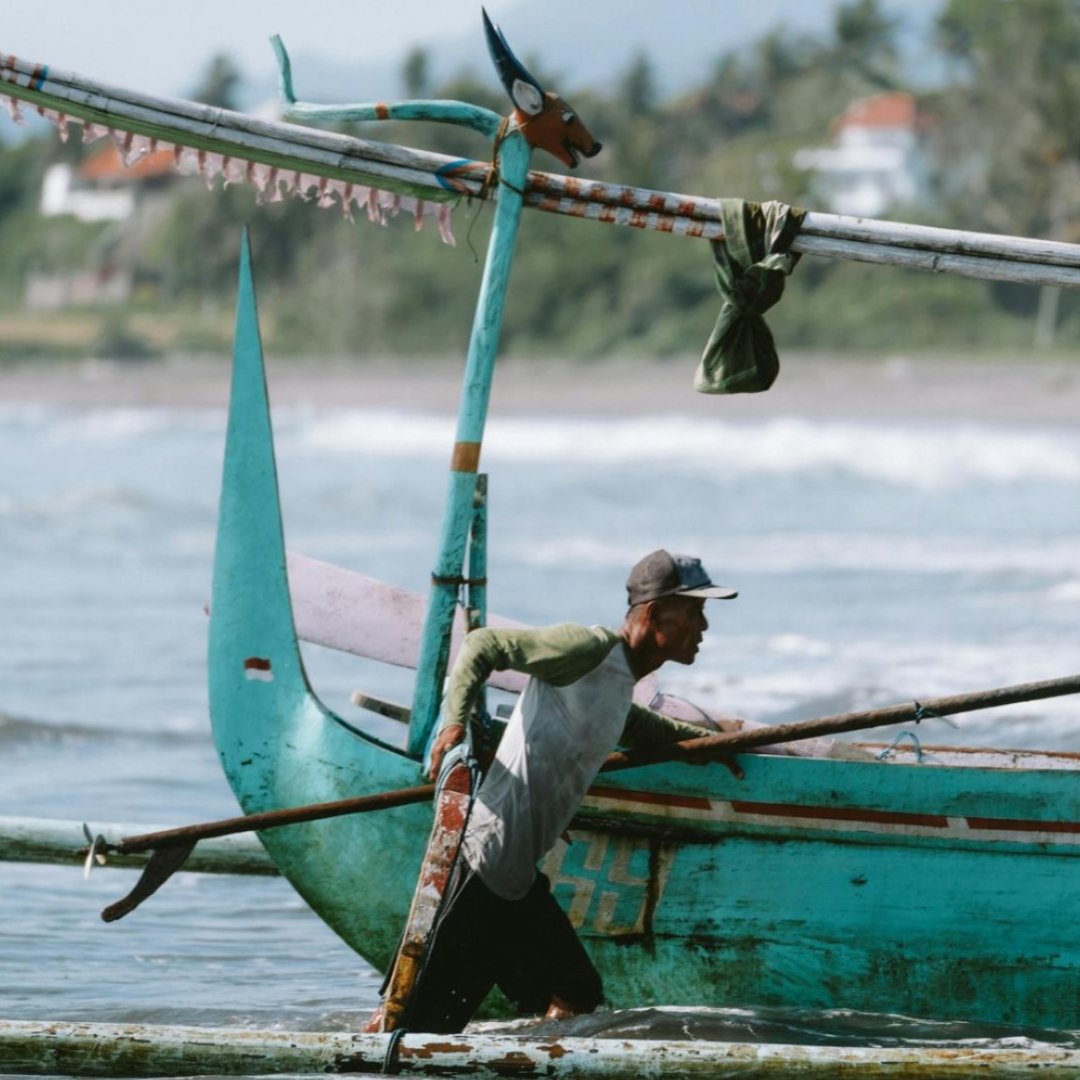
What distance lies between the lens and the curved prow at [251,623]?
5691 mm

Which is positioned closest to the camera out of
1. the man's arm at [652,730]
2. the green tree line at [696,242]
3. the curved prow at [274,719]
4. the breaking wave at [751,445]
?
the man's arm at [652,730]

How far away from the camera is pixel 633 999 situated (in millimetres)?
5676

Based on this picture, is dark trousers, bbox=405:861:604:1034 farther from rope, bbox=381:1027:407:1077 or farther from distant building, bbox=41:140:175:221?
distant building, bbox=41:140:175:221

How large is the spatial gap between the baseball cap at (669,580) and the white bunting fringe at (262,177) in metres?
1.31

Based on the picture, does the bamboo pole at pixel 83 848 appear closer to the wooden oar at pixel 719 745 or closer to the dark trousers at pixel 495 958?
the wooden oar at pixel 719 745

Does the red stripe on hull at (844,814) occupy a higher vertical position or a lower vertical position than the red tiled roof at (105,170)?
lower

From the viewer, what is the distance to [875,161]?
6650 cm

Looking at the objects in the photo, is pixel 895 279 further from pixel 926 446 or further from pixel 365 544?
pixel 365 544

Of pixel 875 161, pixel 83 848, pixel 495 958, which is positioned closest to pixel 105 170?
pixel 875 161

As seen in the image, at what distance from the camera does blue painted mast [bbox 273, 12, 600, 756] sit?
5344mm

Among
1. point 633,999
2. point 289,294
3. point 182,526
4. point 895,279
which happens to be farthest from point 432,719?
point 289,294

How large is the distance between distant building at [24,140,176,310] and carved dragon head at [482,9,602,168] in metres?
74.8

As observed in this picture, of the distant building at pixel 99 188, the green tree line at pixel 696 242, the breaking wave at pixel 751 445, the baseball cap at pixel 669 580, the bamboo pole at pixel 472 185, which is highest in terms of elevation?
the distant building at pixel 99 188

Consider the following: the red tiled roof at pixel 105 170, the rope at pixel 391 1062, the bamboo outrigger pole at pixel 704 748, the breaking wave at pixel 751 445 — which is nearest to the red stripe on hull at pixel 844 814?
the bamboo outrigger pole at pixel 704 748
